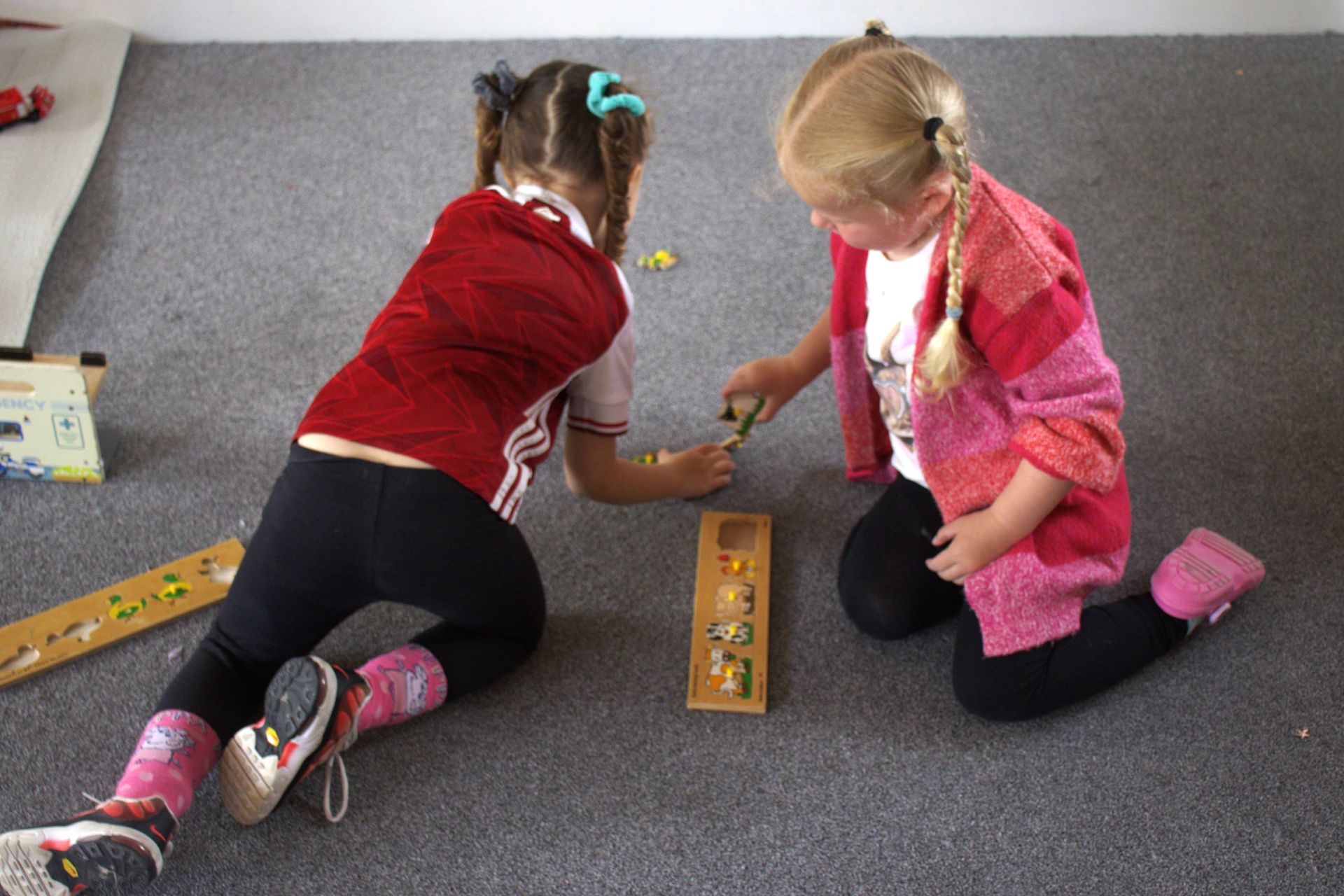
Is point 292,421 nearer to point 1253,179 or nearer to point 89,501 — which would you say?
point 89,501

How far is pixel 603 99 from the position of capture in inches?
35.3

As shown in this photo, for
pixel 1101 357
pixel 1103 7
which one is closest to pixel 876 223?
pixel 1101 357

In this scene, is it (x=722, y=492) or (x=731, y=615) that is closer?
(x=731, y=615)

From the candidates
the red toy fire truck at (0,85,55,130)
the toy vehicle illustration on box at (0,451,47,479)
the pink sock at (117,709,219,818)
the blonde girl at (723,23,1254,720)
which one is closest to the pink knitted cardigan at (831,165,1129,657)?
the blonde girl at (723,23,1254,720)

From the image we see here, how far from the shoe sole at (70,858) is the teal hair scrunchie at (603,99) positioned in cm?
67

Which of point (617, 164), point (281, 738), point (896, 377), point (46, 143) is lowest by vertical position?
point (281, 738)

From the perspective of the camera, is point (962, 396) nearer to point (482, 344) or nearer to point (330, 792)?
point (482, 344)

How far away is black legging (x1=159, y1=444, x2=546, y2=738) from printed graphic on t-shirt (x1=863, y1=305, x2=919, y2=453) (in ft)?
1.21

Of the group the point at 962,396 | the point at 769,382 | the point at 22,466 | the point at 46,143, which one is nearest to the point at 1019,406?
the point at 962,396

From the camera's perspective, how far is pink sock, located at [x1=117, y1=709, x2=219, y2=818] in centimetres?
85

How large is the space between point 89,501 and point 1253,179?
161cm

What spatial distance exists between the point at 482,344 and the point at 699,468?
389 mm

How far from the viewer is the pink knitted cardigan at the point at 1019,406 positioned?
830 mm

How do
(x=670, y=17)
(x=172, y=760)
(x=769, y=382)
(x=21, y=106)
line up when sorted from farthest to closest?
(x=670, y=17)
(x=21, y=106)
(x=769, y=382)
(x=172, y=760)
